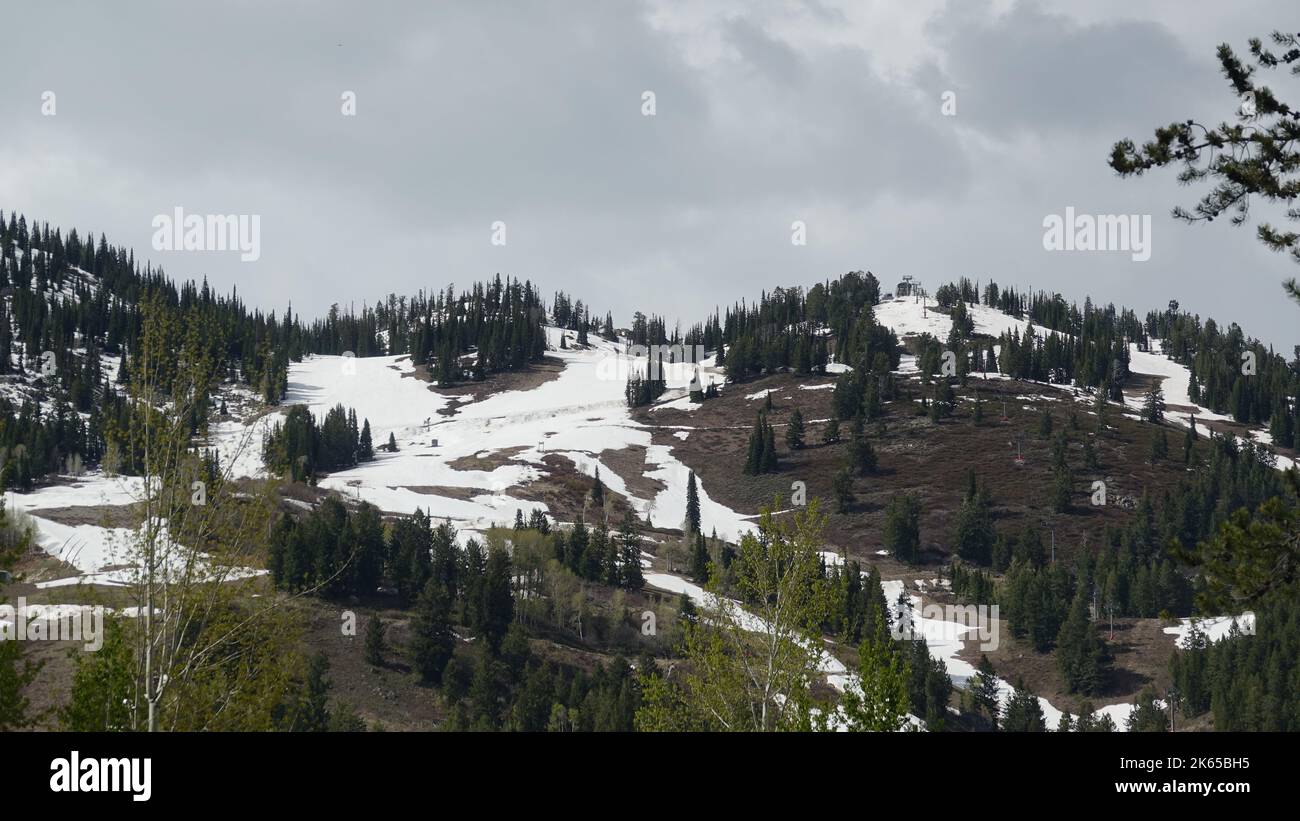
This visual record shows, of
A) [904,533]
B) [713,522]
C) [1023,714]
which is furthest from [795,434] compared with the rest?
[1023,714]

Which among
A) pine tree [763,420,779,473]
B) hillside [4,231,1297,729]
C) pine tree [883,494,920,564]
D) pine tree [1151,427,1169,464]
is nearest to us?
hillside [4,231,1297,729]

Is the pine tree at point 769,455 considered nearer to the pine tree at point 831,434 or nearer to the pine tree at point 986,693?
the pine tree at point 831,434

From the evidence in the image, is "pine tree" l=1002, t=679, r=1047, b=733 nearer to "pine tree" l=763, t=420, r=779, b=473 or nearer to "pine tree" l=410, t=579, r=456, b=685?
"pine tree" l=410, t=579, r=456, b=685

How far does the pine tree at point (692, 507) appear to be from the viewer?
150m

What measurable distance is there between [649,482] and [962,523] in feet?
160

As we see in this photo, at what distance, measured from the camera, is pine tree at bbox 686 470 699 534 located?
14988 cm

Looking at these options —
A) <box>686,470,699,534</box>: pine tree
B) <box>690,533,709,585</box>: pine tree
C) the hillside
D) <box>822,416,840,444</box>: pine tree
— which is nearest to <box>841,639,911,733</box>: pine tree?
the hillside

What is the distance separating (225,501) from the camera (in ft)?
80.2

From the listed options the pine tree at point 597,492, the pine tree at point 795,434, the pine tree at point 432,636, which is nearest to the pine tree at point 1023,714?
the pine tree at point 432,636

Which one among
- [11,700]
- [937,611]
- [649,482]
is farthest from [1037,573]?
[11,700]

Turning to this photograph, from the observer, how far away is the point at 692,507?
527 ft

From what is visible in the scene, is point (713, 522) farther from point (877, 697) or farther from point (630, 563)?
point (877, 697)

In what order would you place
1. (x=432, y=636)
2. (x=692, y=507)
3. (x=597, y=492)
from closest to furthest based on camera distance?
(x=432, y=636) → (x=692, y=507) → (x=597, y=492)

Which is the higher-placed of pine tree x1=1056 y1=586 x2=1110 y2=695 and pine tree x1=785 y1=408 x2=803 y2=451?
pine tree x1=785 y1=408 x2=803 y2=451
